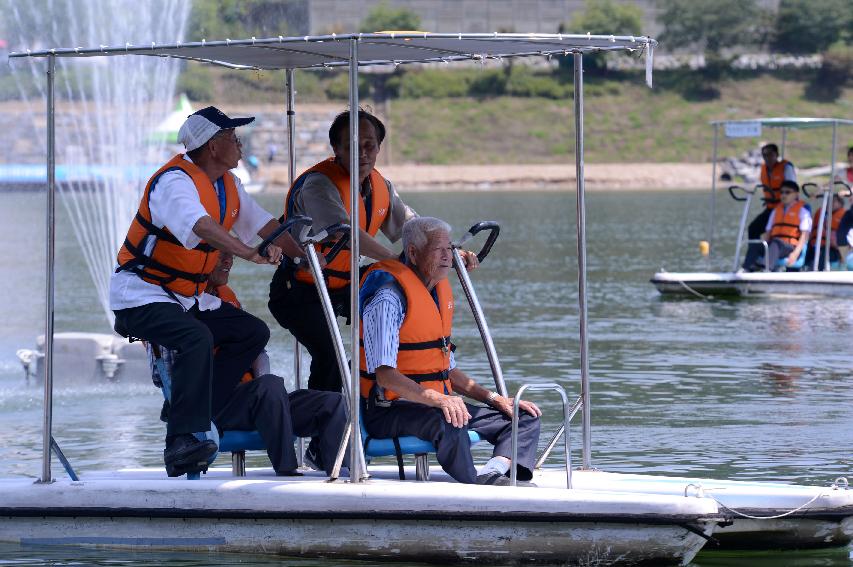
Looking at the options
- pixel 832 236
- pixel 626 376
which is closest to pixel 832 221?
pixel 832 236

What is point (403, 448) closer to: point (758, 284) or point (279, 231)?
point (279, 231)

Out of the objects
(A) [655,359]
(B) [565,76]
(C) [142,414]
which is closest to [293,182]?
(C) [142,414]

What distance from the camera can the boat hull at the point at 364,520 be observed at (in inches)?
269

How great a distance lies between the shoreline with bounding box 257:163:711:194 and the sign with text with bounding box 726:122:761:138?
4995cm

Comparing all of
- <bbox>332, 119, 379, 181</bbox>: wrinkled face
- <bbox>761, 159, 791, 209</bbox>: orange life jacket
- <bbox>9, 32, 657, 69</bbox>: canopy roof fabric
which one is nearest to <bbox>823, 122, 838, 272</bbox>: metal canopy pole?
<bbox>761, 159, 791, 209</bbox>: orange life jacket

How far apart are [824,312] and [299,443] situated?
461 inches

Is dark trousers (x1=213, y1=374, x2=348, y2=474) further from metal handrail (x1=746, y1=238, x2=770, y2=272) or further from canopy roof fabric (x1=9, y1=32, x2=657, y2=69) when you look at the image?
metal handrail (x1=746, y1=238, x2=770, y2=272)

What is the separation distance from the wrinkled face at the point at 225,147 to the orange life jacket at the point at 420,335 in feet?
2.61

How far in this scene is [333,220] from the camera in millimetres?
7512

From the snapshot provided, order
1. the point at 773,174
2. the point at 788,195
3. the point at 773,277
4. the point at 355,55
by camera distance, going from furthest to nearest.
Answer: the point at 773,174 → the point at 773,277 → the point at 788,195 → the point at 355,55

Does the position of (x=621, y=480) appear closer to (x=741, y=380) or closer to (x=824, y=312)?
(x=741, y=380)

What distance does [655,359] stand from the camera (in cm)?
1537

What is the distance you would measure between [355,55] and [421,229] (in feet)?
2.77

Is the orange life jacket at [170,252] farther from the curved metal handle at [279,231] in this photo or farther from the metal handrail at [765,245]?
the metal handrail at [765,245]
